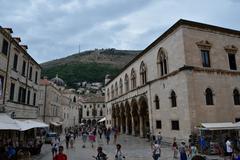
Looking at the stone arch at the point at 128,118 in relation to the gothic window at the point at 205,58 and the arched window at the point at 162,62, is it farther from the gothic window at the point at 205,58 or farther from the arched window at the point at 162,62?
the gothic window at the point at 205,58

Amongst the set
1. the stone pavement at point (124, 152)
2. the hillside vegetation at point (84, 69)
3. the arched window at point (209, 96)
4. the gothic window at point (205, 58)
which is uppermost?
the hillside vegetation at point (84, 69)

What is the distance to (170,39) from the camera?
22.8m

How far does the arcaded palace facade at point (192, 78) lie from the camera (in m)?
19.5

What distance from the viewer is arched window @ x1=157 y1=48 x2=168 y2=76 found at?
2428 centimetres

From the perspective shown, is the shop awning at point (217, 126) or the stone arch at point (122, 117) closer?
the shop awning at point (217, 126)

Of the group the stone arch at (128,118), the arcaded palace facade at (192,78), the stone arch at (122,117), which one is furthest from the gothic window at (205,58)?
the stone arch at (122,117)

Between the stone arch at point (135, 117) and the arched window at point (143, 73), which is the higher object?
the arched window at point (143, 73)

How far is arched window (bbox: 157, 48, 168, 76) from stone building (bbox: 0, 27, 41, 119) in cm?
1531

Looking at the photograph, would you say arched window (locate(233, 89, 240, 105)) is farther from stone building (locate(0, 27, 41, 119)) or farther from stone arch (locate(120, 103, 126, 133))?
stone arch (locate(120, 103, 126, 133))

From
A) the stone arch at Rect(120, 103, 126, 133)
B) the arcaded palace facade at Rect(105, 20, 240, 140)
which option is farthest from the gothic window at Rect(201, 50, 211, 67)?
the stone arch at Rect(120, 103, 126, 133)

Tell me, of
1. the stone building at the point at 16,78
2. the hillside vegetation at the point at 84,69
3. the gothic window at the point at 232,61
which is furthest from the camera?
the hillside vegetation at the point at 84,69

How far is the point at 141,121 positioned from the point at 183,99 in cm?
1207

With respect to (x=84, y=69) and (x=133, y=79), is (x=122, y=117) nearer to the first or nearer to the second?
(x=133, y=79)

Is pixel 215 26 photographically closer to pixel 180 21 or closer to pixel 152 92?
pixel 180 21
